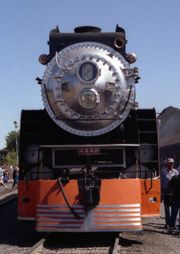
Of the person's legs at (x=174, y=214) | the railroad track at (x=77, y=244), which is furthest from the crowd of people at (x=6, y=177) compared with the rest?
the railroad track at (x=77, y=244)

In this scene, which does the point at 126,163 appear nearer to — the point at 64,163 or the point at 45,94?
the point at 64,163

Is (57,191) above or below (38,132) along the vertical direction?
below

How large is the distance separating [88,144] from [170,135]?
2616 cm

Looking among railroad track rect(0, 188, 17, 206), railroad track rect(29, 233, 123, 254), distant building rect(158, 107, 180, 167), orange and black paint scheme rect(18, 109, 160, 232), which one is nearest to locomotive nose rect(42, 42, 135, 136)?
orange and black paint scheme rect(18, 109, 160, 232)

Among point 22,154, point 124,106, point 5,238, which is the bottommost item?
point 5,238

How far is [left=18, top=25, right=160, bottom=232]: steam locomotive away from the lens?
8.26m

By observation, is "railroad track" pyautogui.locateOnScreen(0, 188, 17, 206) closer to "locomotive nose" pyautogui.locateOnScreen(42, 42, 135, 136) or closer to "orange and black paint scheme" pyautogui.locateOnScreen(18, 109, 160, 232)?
"orange and black paint scheme" pyautogui.locateOnScreen(18, 109, 160, 232)

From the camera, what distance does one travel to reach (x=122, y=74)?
28.7 ft

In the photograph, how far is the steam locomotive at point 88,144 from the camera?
8.26 m

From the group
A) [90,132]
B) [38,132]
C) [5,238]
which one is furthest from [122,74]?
[5,238]

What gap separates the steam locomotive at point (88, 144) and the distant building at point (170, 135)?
57.8 ft

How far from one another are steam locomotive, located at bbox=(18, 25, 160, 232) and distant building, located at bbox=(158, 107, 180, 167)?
17.6 meters

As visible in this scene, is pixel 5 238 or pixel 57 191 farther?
pixel 5 238

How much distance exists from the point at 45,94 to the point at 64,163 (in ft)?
4.36
